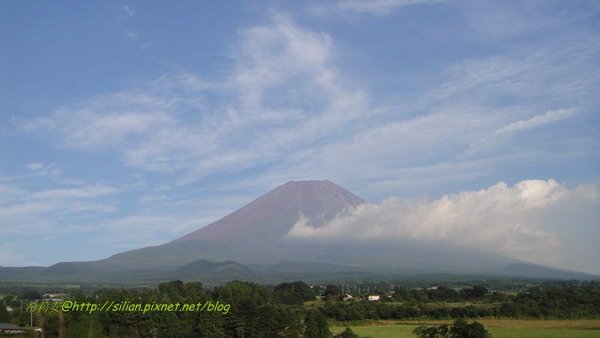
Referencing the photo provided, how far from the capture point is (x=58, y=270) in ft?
564

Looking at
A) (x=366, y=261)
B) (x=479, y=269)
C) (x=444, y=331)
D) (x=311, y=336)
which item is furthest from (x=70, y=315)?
(x=479, y=269)

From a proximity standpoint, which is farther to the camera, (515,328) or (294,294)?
(294,294)

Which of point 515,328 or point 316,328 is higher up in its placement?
point 316,328

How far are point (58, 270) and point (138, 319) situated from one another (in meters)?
157

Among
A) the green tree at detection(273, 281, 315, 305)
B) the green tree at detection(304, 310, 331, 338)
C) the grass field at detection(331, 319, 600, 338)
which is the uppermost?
the green tree at detection(273, 281, 315, 305)

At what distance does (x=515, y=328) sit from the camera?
31.0m

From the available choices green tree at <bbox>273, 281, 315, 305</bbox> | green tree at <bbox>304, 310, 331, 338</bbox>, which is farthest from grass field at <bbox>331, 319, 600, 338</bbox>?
green tree at <bbox>273, 281, 315, 305</bbox>

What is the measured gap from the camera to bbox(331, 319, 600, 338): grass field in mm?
28047

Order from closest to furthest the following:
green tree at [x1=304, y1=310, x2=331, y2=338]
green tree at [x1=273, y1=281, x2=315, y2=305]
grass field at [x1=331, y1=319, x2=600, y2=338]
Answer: green tree at [x1=304, y1=310, x2=331, y2=338]
grass field at [x1=331, y1=319, x2=600, y2=338]
green tree at [x1=273, y1=281, x2=315, y2=305]

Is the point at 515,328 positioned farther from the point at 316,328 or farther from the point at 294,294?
the point at 294,294

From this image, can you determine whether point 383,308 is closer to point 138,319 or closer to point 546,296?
point 546,296

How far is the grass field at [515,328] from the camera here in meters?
28.0

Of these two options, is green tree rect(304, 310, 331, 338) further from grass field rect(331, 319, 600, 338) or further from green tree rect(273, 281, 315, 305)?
green tree rect(273, 281, 315, 305)

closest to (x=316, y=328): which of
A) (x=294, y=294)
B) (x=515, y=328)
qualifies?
(x=515, y=328)
